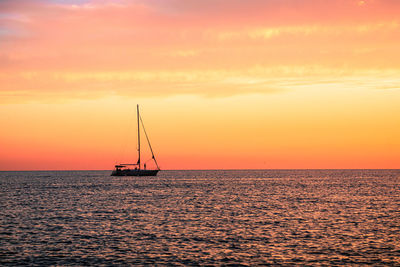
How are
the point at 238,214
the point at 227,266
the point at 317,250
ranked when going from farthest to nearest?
the point at 238,214
the point at 317,250
the point at 227,266

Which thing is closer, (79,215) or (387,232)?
(387,232)

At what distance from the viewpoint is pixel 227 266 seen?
102 feet

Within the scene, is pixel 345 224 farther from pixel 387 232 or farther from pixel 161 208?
pixel 161 208

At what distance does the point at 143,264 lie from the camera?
32.0m

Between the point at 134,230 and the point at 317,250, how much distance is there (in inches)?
786

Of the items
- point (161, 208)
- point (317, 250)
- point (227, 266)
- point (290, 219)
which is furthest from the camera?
point (161, 208)

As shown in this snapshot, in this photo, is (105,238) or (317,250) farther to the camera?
(105,238)

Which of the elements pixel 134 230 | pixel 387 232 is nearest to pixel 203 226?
pixel 134 230

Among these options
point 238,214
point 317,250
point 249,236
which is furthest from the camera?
point 238,214

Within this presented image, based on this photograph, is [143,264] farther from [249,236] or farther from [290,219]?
[290,219]

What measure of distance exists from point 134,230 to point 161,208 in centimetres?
2439

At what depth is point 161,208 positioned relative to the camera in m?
72.0

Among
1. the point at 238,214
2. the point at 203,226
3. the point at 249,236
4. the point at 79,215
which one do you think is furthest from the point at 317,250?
the point at 79,215

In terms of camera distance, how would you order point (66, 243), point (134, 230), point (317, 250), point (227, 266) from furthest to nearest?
point (134, 230), point (66, 243), point (317, 250), point (227, 266)
